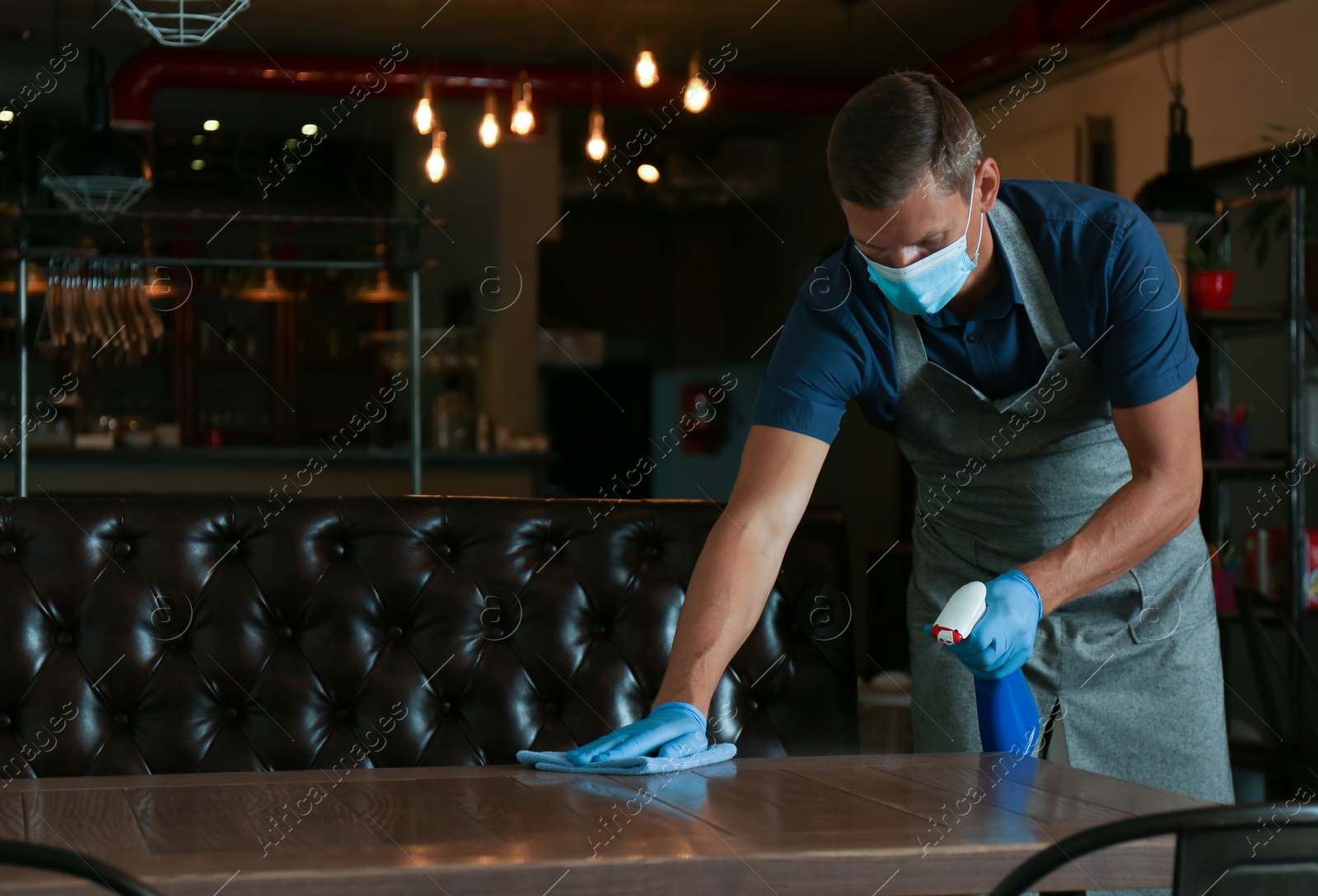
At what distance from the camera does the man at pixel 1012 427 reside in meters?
1.38

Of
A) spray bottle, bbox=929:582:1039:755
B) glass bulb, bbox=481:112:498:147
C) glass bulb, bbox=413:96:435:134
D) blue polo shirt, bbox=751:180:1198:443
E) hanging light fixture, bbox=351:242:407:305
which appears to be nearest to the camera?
spray bottle, bbox=929:582:1039:755

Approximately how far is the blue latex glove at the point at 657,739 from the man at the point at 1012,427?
0.26 feet

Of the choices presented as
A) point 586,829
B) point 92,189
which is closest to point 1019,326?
point 586,829

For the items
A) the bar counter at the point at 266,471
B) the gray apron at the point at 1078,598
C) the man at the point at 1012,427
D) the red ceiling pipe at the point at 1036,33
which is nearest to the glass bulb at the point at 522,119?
the bar counter at the point at 266,471

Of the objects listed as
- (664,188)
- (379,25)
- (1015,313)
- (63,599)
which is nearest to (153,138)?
(379,25)

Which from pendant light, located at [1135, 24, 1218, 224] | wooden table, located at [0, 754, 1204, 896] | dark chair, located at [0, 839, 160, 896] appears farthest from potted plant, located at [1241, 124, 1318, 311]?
dark chair, located at [0, 839, 160, 896]

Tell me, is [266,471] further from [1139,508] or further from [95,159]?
[1139,508]

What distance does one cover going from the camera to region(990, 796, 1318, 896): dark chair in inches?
27.9

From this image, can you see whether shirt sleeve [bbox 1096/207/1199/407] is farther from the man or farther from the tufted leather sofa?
the tufted leather sofa

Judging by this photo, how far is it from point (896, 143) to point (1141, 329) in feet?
1.15

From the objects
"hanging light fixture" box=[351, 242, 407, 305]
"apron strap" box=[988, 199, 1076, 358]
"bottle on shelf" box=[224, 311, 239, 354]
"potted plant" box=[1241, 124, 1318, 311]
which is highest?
A: "hanging light fixture" box=[351, 242, 407, 305]

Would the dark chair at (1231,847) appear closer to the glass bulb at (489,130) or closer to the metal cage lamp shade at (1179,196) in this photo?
the metal cage lamp shade at (1179,196)

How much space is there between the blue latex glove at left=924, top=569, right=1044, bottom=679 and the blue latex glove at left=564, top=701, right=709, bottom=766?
248mm

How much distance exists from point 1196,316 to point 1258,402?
3.00 feet
